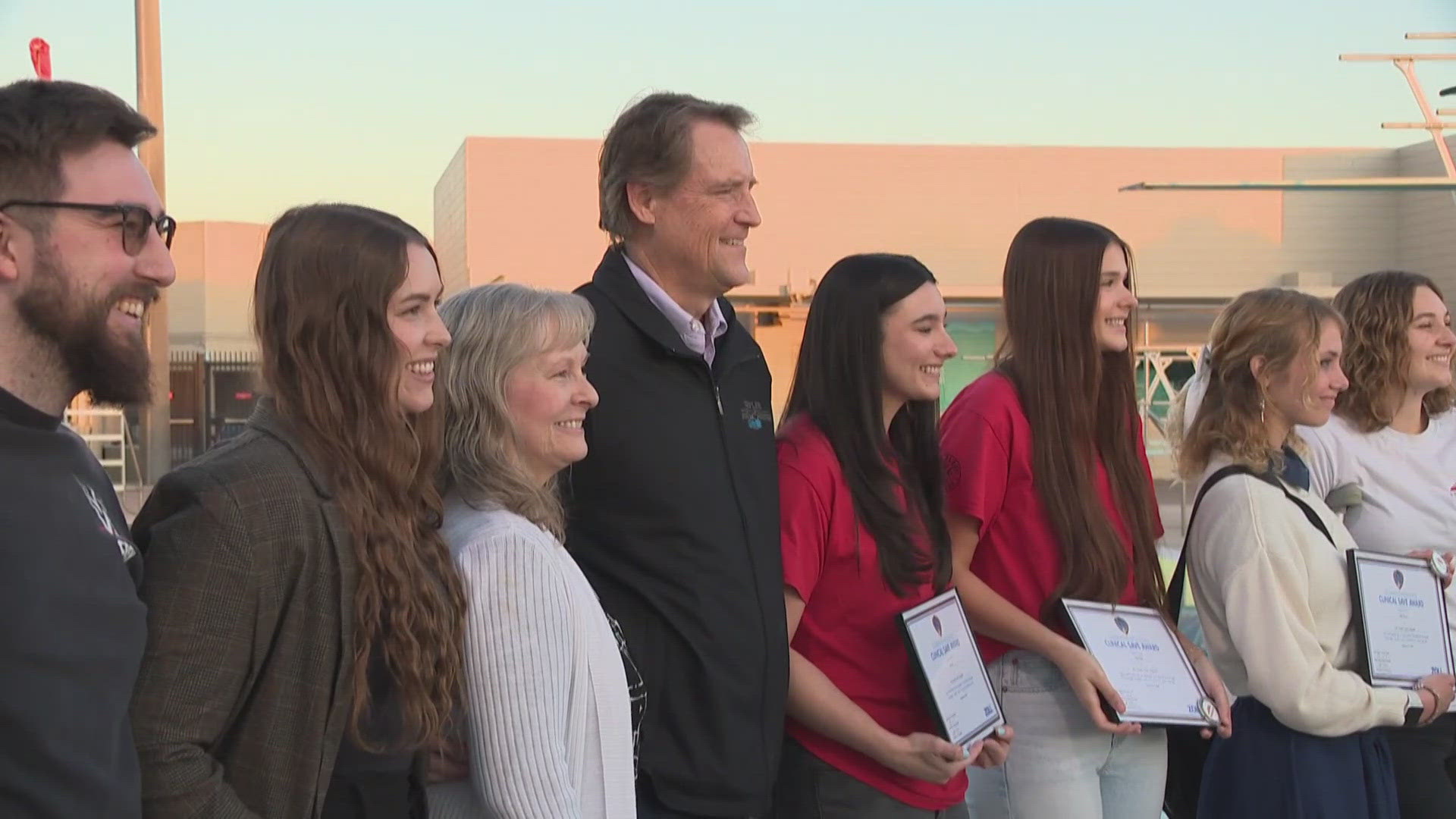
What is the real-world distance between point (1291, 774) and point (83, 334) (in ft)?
9.83

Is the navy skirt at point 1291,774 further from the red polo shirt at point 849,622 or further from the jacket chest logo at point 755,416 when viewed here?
the jacket chest logo at point 755,416

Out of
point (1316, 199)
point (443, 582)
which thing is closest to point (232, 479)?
point (443, 582)

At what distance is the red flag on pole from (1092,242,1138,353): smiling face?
22.5 feet

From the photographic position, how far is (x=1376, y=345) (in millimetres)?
4281

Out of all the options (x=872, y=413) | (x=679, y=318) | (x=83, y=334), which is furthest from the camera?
(x=872, y=413)

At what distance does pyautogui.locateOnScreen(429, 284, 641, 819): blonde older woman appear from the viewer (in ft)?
7.25

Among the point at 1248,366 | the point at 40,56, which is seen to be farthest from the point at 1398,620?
the point at 40,56

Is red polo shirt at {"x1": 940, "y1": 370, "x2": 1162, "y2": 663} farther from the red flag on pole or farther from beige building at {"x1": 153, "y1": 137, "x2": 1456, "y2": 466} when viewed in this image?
beige building at {"x1": 153, "y1": 137, "x2": 1456, "y2": 466}

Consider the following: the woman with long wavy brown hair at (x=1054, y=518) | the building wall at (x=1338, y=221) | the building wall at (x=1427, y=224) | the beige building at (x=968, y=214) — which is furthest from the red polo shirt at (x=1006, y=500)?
the building wall at (x=1427, y=224)

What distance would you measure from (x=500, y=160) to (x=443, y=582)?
3201cm

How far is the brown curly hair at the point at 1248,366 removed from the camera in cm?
364

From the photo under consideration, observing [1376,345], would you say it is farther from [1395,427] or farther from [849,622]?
[849,622]

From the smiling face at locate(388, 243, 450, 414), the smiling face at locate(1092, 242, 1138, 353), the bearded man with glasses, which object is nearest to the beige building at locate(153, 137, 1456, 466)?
the smiling face at locate(1092, 242, 1138, 353)

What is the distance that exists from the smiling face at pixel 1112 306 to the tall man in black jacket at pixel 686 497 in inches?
37.1
